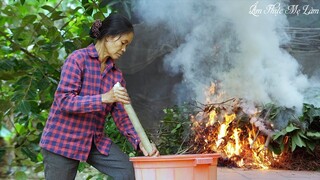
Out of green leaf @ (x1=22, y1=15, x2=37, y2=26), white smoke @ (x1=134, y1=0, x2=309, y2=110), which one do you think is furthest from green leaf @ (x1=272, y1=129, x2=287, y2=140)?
green leaf @ (x1=22, y1=15, x2=37, y2=26)

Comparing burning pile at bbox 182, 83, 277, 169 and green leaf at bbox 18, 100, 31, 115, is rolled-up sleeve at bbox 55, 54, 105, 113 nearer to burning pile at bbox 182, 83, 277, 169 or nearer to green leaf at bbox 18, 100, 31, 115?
green leaf at bbox 18, 100, 31, 115

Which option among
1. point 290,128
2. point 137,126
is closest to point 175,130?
point 290,128

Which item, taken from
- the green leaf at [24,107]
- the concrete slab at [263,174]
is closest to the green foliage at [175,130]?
the concrete slab at [263,174]

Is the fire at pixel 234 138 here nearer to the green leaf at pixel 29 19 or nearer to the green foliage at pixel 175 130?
the green foliage at pixel 175 130

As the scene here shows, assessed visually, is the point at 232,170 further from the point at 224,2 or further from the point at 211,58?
the point at 224,2

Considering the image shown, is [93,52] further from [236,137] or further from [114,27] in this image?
[236,137]

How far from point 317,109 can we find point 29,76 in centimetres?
230

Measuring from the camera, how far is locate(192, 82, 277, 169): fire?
3771mm

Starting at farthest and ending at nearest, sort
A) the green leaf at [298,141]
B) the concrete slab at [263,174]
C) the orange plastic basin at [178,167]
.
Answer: the green leaf at [298,141], the concrete slab at [263,174], the orange plastic basin at [178,167]

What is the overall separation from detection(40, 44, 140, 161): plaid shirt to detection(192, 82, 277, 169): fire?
1.39m

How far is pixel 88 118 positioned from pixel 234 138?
1.66 m

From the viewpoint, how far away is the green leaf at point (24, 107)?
142 inches

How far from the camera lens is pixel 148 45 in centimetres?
464

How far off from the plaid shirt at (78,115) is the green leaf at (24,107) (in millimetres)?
1156
